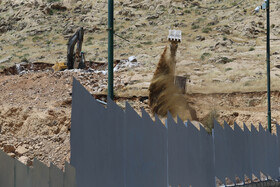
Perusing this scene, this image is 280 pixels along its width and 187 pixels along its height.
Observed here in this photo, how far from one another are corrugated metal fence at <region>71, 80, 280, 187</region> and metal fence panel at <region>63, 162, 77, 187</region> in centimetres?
22

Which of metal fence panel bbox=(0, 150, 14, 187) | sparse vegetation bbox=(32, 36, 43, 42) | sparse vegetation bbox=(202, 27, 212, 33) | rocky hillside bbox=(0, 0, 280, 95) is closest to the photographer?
metal fence panel bbox=(0, 150, 14, 187)

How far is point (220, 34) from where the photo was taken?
56.2 metres

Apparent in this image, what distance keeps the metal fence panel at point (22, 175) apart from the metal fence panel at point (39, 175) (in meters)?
0.08

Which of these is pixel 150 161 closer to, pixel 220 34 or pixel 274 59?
pixel 274 59

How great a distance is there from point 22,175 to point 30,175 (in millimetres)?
132

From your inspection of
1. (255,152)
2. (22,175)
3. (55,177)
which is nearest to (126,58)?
(255,152)

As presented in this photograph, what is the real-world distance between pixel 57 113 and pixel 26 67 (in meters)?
21.7

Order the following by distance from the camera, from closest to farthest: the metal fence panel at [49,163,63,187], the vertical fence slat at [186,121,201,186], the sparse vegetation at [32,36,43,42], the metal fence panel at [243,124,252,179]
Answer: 1. the metal fence panel at [49,163,63,187]
2. the vertical fence slat at [186,121,201,186]
3. the metal fence panel at [243,124,252,179]
4. the sparse vegetation at [32,36,43,42]

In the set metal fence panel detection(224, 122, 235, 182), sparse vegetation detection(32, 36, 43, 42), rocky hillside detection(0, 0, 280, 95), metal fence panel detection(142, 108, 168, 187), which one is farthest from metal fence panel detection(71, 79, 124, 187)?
sparse vegetation detection(32, 36, 43, 42)

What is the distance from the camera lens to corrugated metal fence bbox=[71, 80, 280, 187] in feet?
28.4

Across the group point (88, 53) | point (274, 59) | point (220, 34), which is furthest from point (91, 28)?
point (274, 59)

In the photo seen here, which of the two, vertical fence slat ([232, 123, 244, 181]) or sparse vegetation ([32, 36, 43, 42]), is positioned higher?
sparse vegetation ([32, 36, 43, 42])

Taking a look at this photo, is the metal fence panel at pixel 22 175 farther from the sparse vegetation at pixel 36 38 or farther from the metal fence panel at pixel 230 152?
the sparse vegetation at pixel 36 38

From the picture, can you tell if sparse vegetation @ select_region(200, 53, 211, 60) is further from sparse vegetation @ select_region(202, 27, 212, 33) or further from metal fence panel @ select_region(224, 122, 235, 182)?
metal fence panel @ select_region(224, 122, 235, 182)
